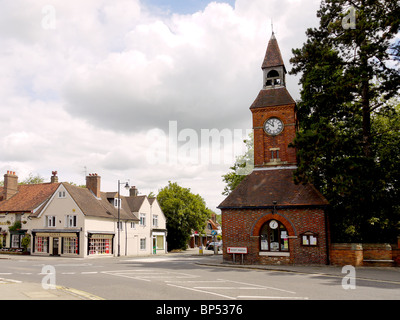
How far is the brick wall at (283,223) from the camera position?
886 inches

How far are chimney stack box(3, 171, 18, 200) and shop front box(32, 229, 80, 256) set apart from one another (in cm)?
873

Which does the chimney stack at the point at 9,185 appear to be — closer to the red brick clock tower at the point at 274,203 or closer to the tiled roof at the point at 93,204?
the tiled roof at the point at 93,204

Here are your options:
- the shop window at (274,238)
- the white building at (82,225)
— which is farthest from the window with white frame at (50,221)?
the shop window at (274,238)

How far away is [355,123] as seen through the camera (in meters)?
25.9

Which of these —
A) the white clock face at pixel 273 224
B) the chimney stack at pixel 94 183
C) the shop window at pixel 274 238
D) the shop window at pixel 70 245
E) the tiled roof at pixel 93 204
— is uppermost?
the chimney stack at pixel 94 183

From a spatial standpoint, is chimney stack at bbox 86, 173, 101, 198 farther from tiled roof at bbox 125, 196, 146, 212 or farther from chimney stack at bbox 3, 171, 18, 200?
chimney stack at bbox 3, 171, 18, 200

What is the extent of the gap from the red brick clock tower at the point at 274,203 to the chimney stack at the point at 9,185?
1329 inches


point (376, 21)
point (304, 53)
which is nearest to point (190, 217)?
point (304, 53)

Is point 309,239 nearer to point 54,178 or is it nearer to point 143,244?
point 143,244

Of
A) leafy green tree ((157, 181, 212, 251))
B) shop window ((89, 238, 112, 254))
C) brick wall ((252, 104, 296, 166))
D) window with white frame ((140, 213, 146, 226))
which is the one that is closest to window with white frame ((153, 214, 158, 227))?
window with white frame ((140, 213, 146, 226))

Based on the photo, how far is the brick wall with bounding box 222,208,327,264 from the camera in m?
22.5

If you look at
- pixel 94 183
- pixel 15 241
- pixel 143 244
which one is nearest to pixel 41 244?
pixel 15 241
